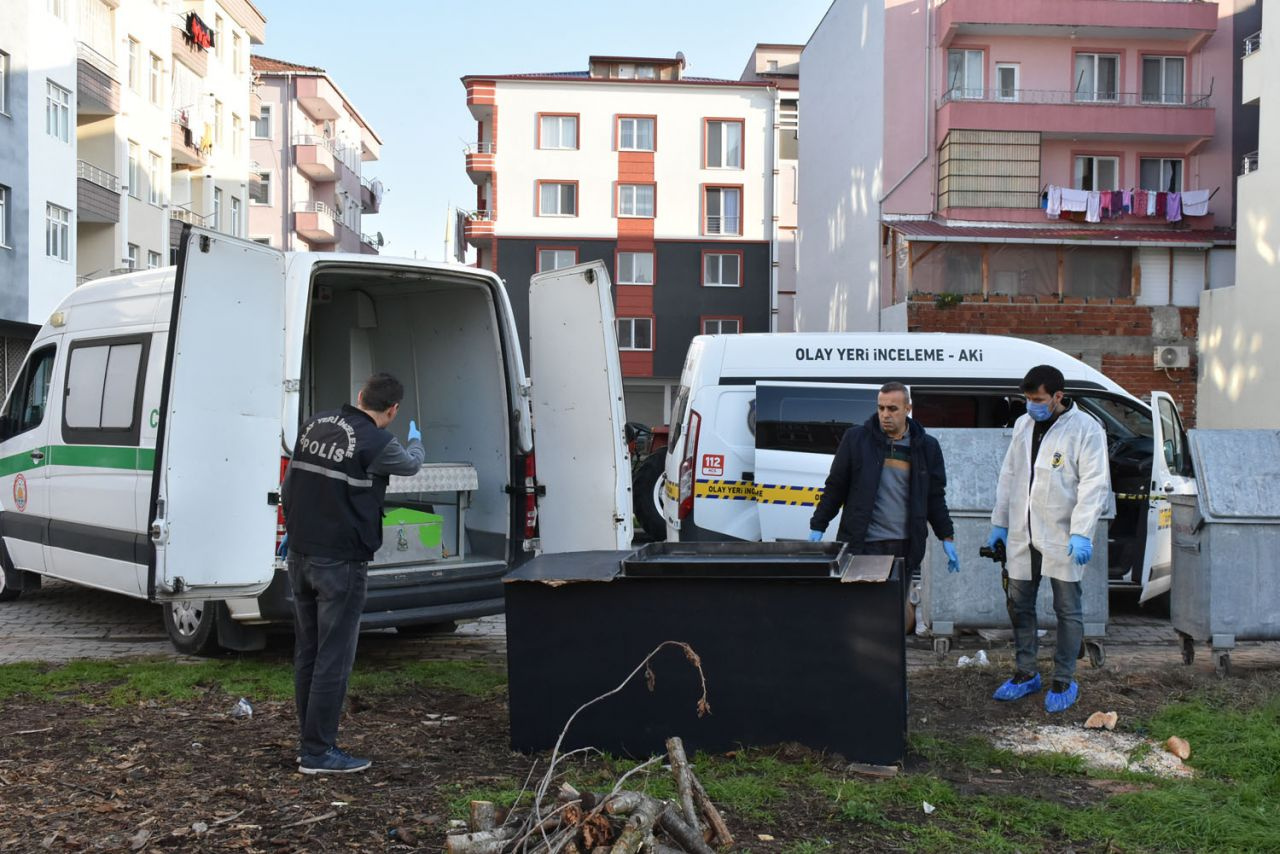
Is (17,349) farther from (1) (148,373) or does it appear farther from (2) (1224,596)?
(2) (1224,596)

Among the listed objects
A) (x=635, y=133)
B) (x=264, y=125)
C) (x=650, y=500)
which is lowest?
(x=650, y=500)

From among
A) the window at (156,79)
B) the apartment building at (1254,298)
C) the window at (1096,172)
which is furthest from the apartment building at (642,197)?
the apartment building at (1254,298)

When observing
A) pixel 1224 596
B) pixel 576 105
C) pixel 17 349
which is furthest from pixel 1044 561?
pixel 576 105

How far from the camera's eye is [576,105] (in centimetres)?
4938

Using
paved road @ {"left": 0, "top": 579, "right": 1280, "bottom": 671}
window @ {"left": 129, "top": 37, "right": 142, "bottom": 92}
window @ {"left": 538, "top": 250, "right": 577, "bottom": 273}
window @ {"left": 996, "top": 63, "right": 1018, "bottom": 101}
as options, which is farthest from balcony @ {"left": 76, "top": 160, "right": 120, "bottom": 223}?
paved road @ {"left": 0, "top": 579, "right": 1280, "bottom": 671}

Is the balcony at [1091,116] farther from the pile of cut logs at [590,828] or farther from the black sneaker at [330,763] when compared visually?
the pile of cut logs at [590,828]

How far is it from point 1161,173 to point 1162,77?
7.71 ft

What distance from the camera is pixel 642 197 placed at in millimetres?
49938

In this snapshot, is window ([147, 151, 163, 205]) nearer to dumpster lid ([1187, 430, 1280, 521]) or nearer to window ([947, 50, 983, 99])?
window ([947, 50, 983, 99])

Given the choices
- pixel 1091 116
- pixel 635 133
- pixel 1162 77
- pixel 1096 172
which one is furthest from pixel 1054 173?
pixel 635 133

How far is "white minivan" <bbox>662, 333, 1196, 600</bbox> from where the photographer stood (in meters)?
10.7

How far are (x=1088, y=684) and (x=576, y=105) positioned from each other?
4413 centimetres

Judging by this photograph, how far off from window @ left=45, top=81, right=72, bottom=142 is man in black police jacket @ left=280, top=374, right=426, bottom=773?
2937 cm

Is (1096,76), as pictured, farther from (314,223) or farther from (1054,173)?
(314,223)
